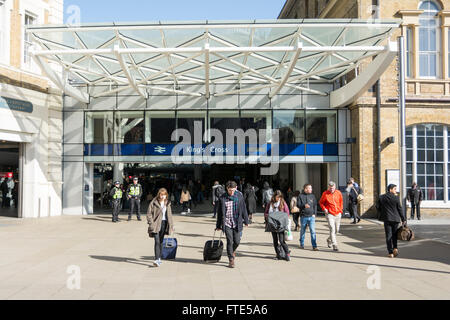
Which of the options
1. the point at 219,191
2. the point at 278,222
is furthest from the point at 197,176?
the point at 278,222

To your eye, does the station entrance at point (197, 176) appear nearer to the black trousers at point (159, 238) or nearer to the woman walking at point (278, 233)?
the woman walking at point (278, 233)

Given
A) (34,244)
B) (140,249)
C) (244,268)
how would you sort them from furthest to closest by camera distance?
(34,244) → (140,249) → (244,268)

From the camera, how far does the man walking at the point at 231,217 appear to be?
759 cm

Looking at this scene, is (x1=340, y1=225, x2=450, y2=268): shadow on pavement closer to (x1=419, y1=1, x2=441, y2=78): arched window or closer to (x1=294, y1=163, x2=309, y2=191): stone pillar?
(x1=294, y1=163, x2=309, y2=191): stone pillar

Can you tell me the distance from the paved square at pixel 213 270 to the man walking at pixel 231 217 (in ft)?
1.60

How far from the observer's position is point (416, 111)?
17.6 m

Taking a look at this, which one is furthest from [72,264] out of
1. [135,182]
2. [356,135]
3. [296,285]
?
[356,135]

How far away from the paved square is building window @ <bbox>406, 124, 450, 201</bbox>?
7.27 metres

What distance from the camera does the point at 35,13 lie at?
1858cm

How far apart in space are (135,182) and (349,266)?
1038 centimetres

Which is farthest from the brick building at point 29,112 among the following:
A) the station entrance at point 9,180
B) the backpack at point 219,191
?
the backpack at point 219,191

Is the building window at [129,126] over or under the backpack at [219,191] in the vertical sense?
over

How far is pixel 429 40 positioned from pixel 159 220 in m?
16.2

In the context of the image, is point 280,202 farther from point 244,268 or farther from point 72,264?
point 72,264
